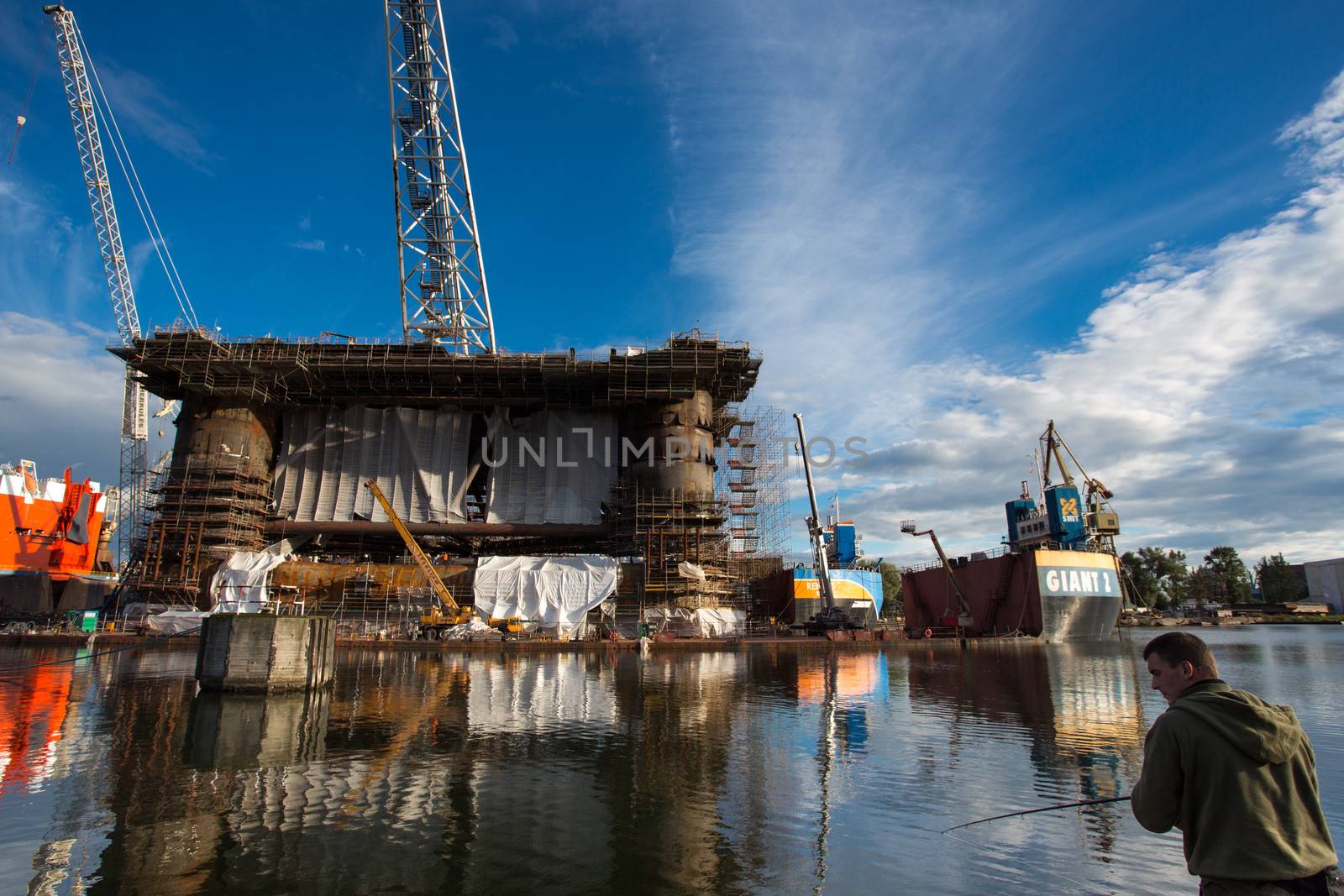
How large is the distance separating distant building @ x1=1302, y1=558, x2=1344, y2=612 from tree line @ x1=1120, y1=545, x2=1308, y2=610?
229cm

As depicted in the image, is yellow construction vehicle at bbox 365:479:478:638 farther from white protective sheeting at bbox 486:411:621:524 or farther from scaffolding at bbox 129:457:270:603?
scaffolding at bbox 129:457:270:603

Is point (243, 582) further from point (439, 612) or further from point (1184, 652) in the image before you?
point (1184, 652)

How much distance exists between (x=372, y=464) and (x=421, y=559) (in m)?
13.6

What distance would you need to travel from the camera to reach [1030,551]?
5409 centimetres

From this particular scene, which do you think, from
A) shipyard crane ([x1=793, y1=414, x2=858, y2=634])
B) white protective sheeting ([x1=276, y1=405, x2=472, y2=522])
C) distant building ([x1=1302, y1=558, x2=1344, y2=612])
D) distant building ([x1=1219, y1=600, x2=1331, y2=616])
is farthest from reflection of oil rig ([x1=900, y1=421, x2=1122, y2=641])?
distant building ([x1=1302, y1=558, x2=1344, y2=612])

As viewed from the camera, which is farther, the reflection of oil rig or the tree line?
the tree line

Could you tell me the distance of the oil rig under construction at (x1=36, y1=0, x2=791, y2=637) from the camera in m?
54.8

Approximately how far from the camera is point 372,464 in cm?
6550

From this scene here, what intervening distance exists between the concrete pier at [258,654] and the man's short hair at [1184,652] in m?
24.8

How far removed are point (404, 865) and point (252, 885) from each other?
157cm

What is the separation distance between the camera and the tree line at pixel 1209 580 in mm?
142250

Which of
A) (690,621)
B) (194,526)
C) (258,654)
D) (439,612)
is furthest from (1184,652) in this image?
(194,526)

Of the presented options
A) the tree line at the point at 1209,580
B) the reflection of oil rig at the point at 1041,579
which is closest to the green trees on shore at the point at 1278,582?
the tree line at the point at 1209,580

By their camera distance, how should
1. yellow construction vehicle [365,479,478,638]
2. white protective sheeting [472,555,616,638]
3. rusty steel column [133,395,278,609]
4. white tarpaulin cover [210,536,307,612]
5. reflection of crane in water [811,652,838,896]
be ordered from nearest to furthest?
reflection of crane in water [811,652,838,896], yellow construction vehicle [365,479,478,638], white protective sheeting [472,555,616,638], white tarpaulin cover [210,536,307,612], rusty steel column [133,395,278,609]
